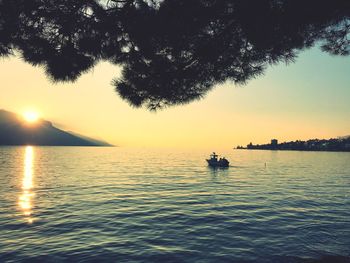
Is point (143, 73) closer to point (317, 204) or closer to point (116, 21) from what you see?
point (116, 21)

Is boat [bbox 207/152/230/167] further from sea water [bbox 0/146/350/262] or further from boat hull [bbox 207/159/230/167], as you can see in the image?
sea water [bbox 0/146/350/262]

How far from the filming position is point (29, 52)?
7496mm

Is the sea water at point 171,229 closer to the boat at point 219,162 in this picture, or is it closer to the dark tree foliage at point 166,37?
the dark tree foliage at point 166,37

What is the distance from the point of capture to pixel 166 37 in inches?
299

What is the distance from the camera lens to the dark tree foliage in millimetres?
6801

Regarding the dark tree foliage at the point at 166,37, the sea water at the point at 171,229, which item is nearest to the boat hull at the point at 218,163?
the sea water at the point at 171,229

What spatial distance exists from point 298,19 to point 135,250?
1065 cm

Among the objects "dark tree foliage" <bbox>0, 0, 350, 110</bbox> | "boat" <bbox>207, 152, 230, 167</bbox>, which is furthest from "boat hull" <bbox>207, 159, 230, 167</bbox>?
"dark tree foliage" <bbox>0, 0, 350, 110</bbox>

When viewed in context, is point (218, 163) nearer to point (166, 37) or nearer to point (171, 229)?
point (171, 229)

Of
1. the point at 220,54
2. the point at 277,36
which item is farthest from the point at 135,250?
the point at 277,36

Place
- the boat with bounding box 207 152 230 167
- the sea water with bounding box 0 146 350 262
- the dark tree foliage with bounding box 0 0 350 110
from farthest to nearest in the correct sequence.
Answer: the boat with bounding box 207 152 230 167 < the sea water with bounding box 0 146 350 262 < the dark tree foliage with bounding box 0 0 350 110

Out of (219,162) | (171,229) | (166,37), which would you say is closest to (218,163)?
(219,162)

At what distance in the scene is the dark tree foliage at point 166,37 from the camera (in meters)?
6.80

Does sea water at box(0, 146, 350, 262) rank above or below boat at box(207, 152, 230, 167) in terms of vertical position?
below
